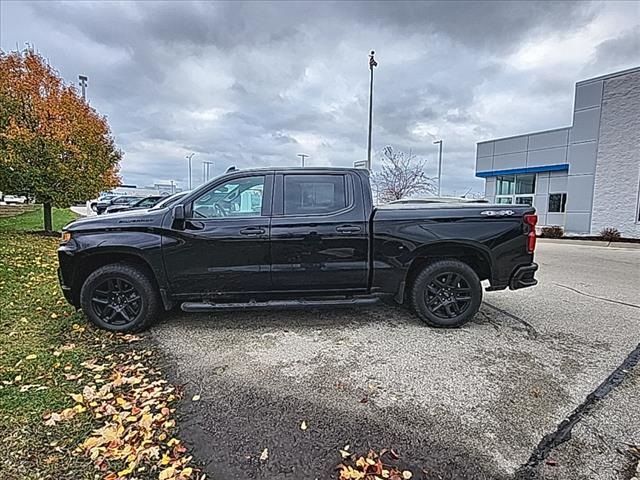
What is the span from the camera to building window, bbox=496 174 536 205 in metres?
23.6

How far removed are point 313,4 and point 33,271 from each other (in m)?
9.66

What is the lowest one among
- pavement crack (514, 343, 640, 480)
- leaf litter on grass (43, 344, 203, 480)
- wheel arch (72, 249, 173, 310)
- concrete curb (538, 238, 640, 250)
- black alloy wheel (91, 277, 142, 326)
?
leaf litter on grass (43, 344, 203, 480)

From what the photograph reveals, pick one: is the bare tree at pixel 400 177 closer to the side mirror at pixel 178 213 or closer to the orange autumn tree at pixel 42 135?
the orange autumn tree at pixel 42 135

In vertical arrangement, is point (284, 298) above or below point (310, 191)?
below

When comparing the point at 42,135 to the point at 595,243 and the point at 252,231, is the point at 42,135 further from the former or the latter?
the point at 595,243

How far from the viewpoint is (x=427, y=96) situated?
29562mm

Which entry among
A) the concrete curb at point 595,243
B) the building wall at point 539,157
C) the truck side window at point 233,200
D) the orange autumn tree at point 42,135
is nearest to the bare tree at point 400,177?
the building wall at point 539,157

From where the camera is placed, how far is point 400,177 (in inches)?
1028

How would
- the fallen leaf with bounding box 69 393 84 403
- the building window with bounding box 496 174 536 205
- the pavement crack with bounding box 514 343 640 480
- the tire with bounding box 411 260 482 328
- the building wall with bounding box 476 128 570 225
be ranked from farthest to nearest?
the building window with bounding box 496 174 536 205 < the building wall with bounding box 476 128 570 225 < the tire with bounding box 411 260 482 328 < the fallen leaf with bounding box 69 393 84 403 < the pavement crack with bounding box 514 343 640 480

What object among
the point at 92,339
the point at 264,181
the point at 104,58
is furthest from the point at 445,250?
the point at 104,58

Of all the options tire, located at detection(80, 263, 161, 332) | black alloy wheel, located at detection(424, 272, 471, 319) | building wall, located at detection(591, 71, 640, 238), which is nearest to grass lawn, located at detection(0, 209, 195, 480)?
tire, located at detection(80, 263, 161, 332)

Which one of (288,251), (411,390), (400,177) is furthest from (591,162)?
(411,390)

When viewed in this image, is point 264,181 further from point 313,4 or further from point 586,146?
point 586,146

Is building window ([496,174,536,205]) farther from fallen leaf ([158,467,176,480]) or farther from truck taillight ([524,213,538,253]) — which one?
fallen leaf ([158,467,176,480])
